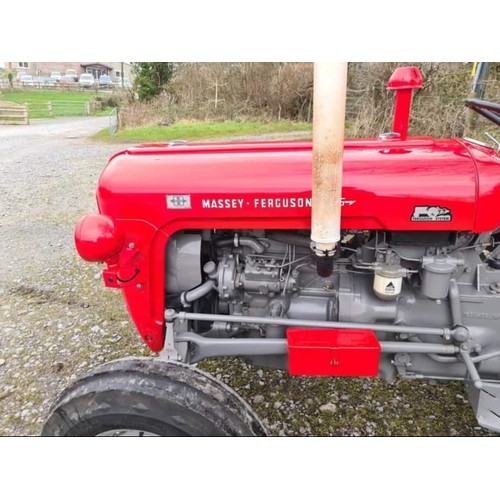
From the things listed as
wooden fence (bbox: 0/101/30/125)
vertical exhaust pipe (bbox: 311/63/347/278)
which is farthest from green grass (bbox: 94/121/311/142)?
vertical exhaust pipe (bbox: 311/63/347/278)

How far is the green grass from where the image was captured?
11781mm

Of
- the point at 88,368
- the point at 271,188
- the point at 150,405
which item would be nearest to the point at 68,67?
the point at 88,368

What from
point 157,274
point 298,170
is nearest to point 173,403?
point 157,274

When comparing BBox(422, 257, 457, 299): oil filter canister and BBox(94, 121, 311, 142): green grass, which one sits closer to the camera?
BBox(422, 257, 457, 299): oil filter canister

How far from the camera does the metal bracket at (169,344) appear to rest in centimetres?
186

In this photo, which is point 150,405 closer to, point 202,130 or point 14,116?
point 202,130

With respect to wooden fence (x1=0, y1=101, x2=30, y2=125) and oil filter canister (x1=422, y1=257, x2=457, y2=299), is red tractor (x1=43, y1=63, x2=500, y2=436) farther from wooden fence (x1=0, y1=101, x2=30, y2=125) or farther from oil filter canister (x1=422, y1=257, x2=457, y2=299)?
wooden fence (x1=0, y1=101, x2=30, y2=125)

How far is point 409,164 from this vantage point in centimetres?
165

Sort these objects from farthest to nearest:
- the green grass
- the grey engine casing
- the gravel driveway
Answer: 1. the green grass
2. the gravel driveway
3. the grey engine casing

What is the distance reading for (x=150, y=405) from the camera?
1.56m

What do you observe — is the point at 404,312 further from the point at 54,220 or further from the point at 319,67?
the point at 54,220

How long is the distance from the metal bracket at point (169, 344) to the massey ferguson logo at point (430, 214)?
1041mm

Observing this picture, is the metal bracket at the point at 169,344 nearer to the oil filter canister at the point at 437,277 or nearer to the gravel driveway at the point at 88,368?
the gravel driveway at the point at 88,368

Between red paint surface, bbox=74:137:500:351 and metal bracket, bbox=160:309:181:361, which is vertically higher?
red paint surface, bbox=74:137:500:351
